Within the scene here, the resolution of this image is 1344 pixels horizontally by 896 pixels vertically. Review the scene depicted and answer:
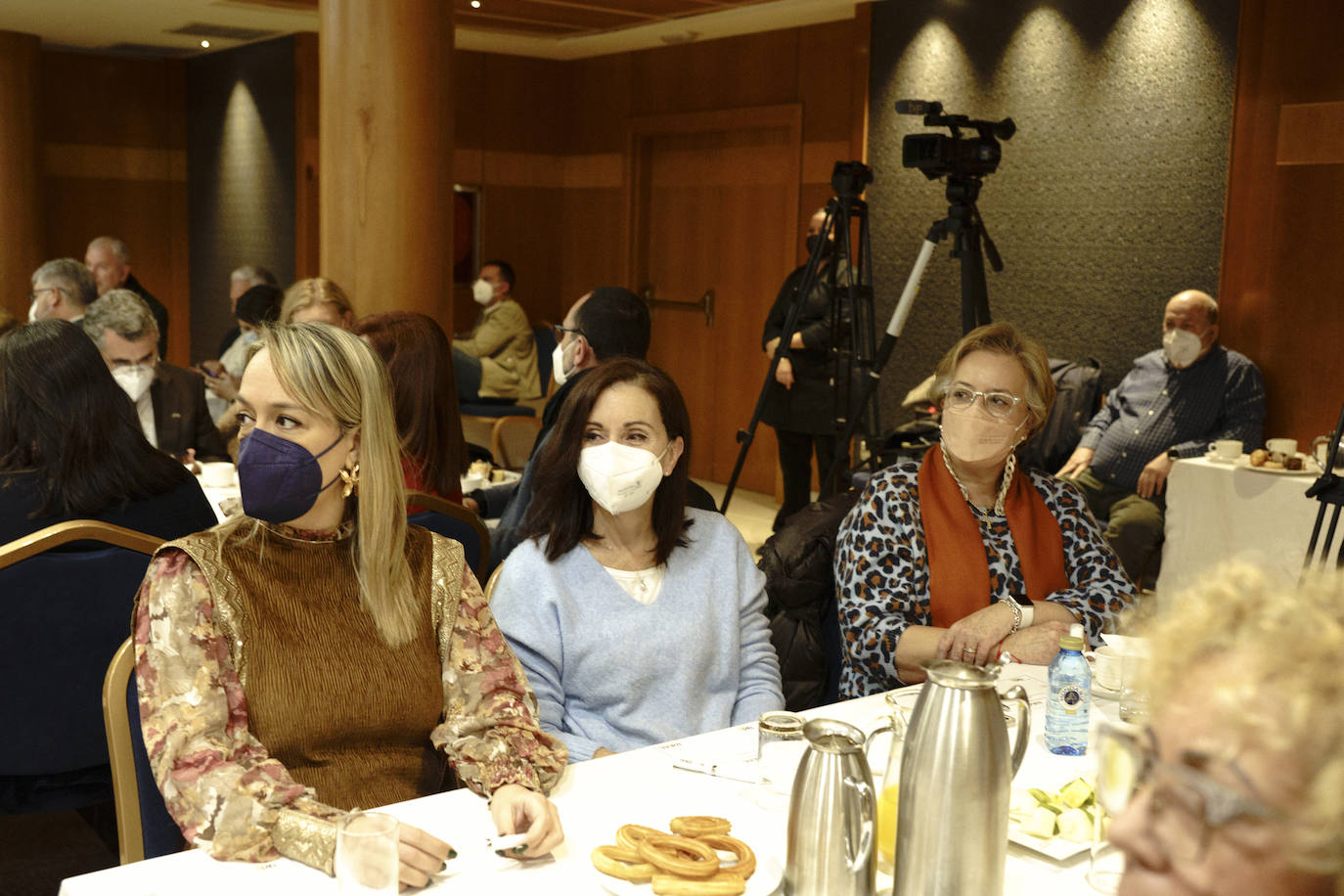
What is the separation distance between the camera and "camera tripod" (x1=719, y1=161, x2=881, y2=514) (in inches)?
188

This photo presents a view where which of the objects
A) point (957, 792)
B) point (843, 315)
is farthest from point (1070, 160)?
point (957, 792)

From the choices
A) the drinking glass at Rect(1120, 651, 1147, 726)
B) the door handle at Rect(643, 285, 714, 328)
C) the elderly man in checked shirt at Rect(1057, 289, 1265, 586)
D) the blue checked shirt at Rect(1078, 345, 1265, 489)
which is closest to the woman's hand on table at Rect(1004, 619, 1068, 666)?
the drinking glass at Rect(1120, 651, 1147, 726)

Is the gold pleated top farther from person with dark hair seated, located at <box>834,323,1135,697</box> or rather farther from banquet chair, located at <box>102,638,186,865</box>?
person with dark hair seated, located at <box>834,323,1135,697</box>

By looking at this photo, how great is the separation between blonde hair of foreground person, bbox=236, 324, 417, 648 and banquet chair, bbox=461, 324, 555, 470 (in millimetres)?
4800

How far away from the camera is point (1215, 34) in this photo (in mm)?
5039

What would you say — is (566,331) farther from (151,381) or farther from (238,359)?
(238,359)

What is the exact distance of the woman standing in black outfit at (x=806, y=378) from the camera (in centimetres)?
566

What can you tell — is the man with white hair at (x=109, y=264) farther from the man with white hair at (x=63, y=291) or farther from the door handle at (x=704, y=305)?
the door handle at (x=704, y=305)

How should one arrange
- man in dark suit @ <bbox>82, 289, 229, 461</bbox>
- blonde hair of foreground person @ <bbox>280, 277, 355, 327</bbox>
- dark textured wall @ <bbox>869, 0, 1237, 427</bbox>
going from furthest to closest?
1. dark textured wall @ <bbox>869, 0, 1237, 427</bbox>
2. man in dark suit @ <bbox>82, 289, 229, 461</bbox>
3. blonde hair of foreground person @ <bbox>280, 277, 355, 327</bbox>

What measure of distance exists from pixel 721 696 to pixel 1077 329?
4.06m

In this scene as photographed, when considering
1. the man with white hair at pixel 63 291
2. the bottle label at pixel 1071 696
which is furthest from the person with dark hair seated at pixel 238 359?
the bottle label at pixel 1071 696

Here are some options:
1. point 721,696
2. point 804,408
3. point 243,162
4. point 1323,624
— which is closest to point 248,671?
point 721,696

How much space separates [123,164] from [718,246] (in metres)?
5.25

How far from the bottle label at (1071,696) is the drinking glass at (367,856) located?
3.50 feet
